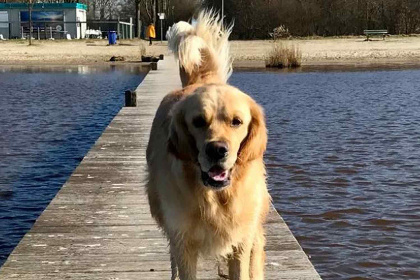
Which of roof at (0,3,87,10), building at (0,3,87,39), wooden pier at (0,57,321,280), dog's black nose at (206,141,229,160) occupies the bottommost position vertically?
wooden pier at (0,57,321,280)

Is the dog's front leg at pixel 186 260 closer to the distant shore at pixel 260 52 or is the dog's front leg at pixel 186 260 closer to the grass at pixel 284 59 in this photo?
the grass at pixel 284 59

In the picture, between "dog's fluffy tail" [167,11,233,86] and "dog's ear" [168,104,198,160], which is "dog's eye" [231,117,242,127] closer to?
"dog's ear" [168,104,198,160]

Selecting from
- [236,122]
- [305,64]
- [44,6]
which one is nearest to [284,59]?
[305,64]

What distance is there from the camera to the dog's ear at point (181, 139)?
3.56 meters

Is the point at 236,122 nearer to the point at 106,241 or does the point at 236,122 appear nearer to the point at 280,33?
the point at 106,241

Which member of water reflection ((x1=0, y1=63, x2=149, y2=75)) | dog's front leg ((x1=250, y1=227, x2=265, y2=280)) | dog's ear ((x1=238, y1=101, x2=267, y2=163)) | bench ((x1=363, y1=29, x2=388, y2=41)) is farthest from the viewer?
bench ((x1=363, y1=29, x2=388, y2=41))

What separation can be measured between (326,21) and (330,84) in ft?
98.0

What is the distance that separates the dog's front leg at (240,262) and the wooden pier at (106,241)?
439 mm

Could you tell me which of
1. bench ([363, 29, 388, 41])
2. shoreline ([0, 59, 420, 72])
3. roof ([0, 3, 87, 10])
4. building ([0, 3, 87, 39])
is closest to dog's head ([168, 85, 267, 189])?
shoreline ([0, 59, 420, 72])

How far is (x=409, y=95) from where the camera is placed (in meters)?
18.6

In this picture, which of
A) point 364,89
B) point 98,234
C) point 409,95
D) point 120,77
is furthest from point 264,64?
point 98,234

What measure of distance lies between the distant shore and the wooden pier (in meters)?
26.6

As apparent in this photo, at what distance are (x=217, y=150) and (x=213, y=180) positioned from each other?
22 centimetres

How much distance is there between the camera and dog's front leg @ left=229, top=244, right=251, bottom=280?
13.1 ft
